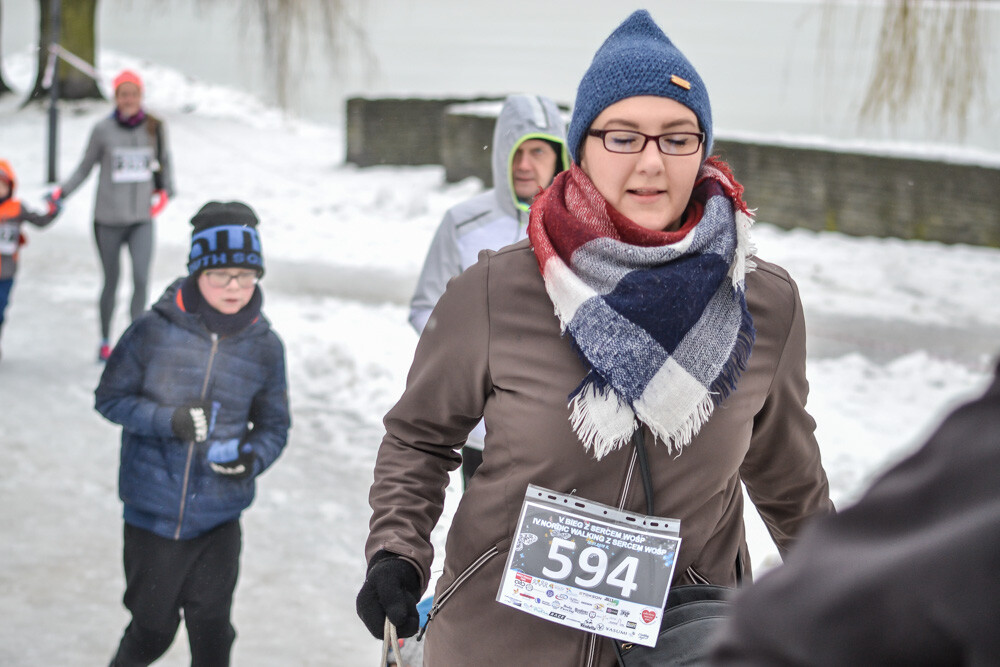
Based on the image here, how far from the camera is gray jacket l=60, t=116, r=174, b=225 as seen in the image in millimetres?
6676

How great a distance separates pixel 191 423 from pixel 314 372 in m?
3.48

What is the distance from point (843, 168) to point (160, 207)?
676 cm

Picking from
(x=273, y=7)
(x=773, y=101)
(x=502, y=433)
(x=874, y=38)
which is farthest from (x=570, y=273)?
(x=773, y=101)

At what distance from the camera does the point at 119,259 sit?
22.2 ft

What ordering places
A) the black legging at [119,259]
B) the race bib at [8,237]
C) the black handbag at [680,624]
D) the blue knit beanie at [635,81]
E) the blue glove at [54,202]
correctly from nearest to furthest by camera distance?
the black handbag at [680,624], the blue knit beanie at [635,81], the race bib at [8,237], the blue glove at [54,202], the black legging at [119,259]

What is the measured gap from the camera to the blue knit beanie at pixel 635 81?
191cm

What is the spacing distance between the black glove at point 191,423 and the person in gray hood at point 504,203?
935 millimetres

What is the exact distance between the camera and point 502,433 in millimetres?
1797

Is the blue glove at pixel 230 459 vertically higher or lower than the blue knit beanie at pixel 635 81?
lower

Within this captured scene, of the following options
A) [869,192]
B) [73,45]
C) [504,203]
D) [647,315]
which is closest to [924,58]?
[504,203]

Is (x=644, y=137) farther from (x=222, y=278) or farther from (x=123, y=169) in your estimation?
(x=123, y=169)

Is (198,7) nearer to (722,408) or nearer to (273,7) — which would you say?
(273,7)

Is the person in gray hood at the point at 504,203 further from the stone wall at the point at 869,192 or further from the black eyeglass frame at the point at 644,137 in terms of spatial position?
the stone wall at the point at 869,192

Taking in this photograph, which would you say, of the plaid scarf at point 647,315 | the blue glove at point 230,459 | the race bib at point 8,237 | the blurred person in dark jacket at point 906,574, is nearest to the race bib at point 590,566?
the plaid scarf at point 647,315
